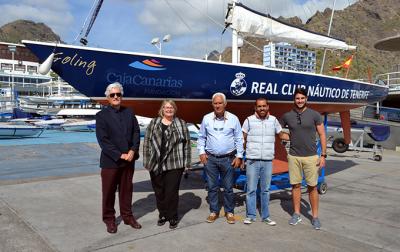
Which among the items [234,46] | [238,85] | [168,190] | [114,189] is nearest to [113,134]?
[114,189]

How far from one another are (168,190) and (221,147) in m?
0.84

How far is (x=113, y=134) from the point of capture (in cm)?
447

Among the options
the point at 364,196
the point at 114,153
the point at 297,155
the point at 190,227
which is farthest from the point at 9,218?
the point at 364,196

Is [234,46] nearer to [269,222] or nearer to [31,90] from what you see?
[269,222]

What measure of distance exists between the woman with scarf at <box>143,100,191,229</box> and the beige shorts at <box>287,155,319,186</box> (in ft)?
4.51

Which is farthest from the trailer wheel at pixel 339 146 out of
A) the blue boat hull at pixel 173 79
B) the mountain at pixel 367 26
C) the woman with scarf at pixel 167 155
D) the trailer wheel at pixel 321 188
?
the mountain at pixel 367 26

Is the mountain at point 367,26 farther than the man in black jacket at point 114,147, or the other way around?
the mountain at point 367,26

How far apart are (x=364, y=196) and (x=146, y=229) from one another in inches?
164

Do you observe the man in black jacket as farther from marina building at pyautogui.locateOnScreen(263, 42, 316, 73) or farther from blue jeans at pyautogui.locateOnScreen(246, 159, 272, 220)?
marina building at pyautogui.locateOnScreen(263, 42, 316, 73)

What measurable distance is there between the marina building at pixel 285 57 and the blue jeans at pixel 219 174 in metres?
2.93

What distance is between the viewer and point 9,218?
493 cm

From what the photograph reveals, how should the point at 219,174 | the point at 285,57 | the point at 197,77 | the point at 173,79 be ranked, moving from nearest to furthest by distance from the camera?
the point at 219,174 < the point at 173,79 < the point at 197,77 < the point at 285,57

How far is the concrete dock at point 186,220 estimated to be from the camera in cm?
412

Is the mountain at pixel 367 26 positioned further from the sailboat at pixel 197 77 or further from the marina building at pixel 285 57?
the sailboat at pixel 197 77
